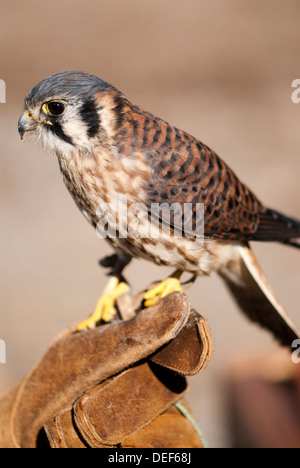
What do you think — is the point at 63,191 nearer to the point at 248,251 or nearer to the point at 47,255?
the point at 47,255

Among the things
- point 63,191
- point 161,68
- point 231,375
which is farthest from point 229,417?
point 161,68

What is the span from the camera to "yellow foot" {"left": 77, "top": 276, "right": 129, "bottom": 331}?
2248mm

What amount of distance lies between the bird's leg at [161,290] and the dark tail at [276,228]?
0.38 meters

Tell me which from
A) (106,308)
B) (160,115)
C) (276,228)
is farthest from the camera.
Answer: (160,115)

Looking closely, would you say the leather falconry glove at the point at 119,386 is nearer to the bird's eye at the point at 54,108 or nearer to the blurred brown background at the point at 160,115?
the bird's eye at the point at 54,108

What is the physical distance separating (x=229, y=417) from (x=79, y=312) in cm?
184

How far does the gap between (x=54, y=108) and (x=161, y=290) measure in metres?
0.77

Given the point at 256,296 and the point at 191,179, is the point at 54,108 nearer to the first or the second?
the point at 191,179

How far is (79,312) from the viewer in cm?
529

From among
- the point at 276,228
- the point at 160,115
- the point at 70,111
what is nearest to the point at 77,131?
the point at 70,111

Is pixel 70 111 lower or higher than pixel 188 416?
higher

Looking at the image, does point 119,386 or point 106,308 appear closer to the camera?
point 119,386

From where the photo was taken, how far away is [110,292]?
2.33 metres
